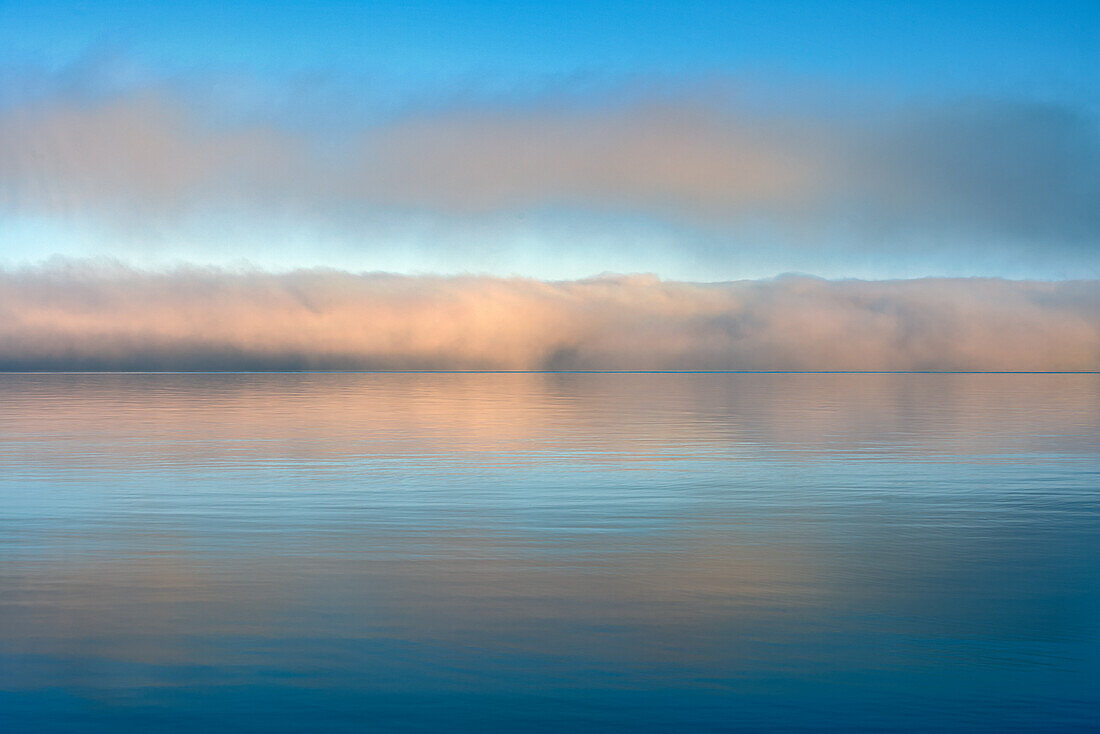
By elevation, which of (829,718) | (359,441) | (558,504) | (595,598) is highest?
(359,441)

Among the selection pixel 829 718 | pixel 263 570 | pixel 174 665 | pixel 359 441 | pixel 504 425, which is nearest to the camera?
pixel 829 718

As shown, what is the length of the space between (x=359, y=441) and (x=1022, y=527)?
30.9 meters

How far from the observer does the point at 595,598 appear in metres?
15.1

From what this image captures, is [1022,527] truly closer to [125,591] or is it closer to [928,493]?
[928,493]

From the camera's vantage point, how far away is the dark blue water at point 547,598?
10734 mm

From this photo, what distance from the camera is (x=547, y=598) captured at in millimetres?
15055

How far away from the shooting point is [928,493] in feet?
88.9

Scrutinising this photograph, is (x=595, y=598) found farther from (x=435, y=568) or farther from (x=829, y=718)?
(x=829, y=718)

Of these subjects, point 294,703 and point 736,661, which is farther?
point 736,661

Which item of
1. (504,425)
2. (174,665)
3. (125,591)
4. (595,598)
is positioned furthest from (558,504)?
(504,425)

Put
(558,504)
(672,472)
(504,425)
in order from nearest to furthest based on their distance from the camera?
(558,504) < (672,472) < (504,425)

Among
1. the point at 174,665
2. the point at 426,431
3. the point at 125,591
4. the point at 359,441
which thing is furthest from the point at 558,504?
the point at 426,431

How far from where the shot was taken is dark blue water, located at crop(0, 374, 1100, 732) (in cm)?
1073

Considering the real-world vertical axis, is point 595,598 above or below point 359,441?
below
